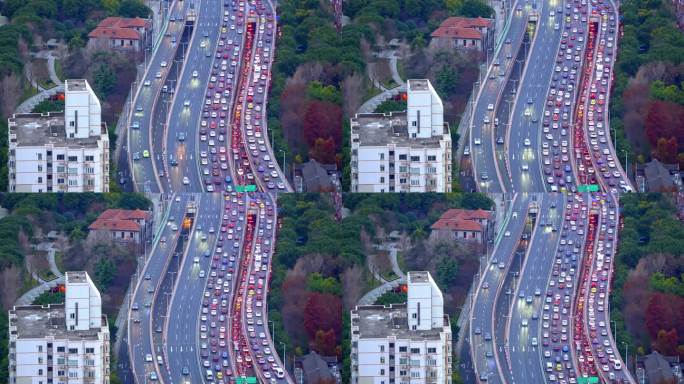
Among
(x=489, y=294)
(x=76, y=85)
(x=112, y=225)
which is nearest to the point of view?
(x=489, y=294)

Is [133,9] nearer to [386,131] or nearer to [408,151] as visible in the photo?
[386,131]

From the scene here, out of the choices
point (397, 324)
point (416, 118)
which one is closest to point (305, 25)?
point (416, 118)

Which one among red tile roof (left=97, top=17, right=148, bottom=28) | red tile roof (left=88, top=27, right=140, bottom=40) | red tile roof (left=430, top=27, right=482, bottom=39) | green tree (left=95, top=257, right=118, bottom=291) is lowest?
green tree (left=95, top=257, right=118, bottom=291)

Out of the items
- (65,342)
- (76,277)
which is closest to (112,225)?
(76,277)

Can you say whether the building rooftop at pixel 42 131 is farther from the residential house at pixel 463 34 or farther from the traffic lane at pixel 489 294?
the traffic lane at pixel 489 294

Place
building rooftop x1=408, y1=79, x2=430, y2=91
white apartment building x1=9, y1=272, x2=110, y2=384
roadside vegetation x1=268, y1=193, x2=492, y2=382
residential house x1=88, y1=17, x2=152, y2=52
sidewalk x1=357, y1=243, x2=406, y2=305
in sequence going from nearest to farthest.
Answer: white apartment building x1=9, y1=272, x2=110, y2=384 → roadside vegetation x1=268, y1=193, x2=492, y2=382 → sidewalk x1=357, y1=243, x2=406, y2=305 → building rooftop x1=408, y1=79, x2=430, y2=91 → residential house x1=88, y1=17, x2=152, y2=52

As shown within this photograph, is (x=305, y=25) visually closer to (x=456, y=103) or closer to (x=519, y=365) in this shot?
(x=456, y=103)

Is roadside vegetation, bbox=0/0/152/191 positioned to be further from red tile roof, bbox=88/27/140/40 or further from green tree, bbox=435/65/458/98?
green tree, bbox=435/65/458/98

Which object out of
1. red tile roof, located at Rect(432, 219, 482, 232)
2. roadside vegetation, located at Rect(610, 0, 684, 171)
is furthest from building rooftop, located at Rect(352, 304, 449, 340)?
roadside vegetation, located at Rect(610, 0, 684, 171)
